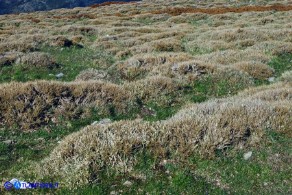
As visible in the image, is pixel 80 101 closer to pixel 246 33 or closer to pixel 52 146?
pixel 52 146

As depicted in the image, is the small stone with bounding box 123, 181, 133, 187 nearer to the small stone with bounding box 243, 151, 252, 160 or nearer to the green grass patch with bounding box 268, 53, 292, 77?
the small stone with bounding box 243, 151, 252, 160

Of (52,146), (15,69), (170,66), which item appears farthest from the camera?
(15,69)

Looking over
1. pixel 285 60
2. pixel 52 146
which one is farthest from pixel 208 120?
pixel 285 60

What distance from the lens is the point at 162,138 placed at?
7.31 m

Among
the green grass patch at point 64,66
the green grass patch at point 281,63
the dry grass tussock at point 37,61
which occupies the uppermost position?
the dry grass tussock at point 37,61

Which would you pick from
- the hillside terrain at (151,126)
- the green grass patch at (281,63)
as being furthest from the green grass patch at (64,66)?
the green grass patch at (281,63)

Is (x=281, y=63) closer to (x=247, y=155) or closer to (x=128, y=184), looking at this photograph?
(x=247, y=155)

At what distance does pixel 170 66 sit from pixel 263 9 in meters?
33.7

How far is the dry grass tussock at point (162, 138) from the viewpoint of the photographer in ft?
22.0

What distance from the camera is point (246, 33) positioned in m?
24.2

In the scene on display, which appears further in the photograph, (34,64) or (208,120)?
(34,64)

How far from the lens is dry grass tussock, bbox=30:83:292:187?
670 centimetres

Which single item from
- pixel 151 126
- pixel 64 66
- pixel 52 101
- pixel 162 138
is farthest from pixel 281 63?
pixel 162 138

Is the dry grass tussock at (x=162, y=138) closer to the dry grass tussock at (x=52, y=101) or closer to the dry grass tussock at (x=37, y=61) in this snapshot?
the dry grass tussock at (x=52, y=101)
